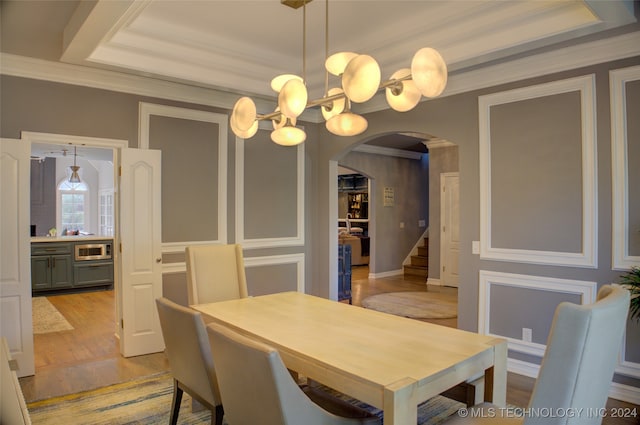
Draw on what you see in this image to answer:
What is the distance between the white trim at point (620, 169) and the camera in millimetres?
3045

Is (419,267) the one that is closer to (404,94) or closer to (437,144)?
(437,144)

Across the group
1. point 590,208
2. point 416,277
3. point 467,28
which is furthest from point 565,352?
point 416,277

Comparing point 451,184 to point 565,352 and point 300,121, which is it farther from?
point 565,352

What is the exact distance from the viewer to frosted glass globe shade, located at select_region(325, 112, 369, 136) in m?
2.43

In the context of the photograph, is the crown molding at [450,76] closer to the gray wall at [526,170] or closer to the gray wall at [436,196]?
the gray wall at [526,170]

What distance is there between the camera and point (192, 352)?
6.72ft

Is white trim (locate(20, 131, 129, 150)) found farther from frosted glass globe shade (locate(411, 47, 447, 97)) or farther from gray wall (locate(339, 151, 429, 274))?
gray wall (locate(339, 151, 429, 274))

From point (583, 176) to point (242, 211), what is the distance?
11.0 ft

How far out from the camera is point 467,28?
3.21 metres

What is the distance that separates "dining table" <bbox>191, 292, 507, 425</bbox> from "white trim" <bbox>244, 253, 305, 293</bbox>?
2.21 metres

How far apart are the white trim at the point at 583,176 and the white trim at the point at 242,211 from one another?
233 centimetres

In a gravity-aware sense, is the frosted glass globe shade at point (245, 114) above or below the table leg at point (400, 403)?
Answer: above

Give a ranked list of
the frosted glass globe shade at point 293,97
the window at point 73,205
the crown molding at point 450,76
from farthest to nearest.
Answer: the window at point 73,205 < the crown molding at point 450,76 < the frosted glass globe shade at point 293,97

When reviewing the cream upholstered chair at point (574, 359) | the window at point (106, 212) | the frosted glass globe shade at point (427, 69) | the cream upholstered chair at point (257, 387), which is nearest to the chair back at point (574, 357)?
the cream upholstered chair at point (574, 359)
